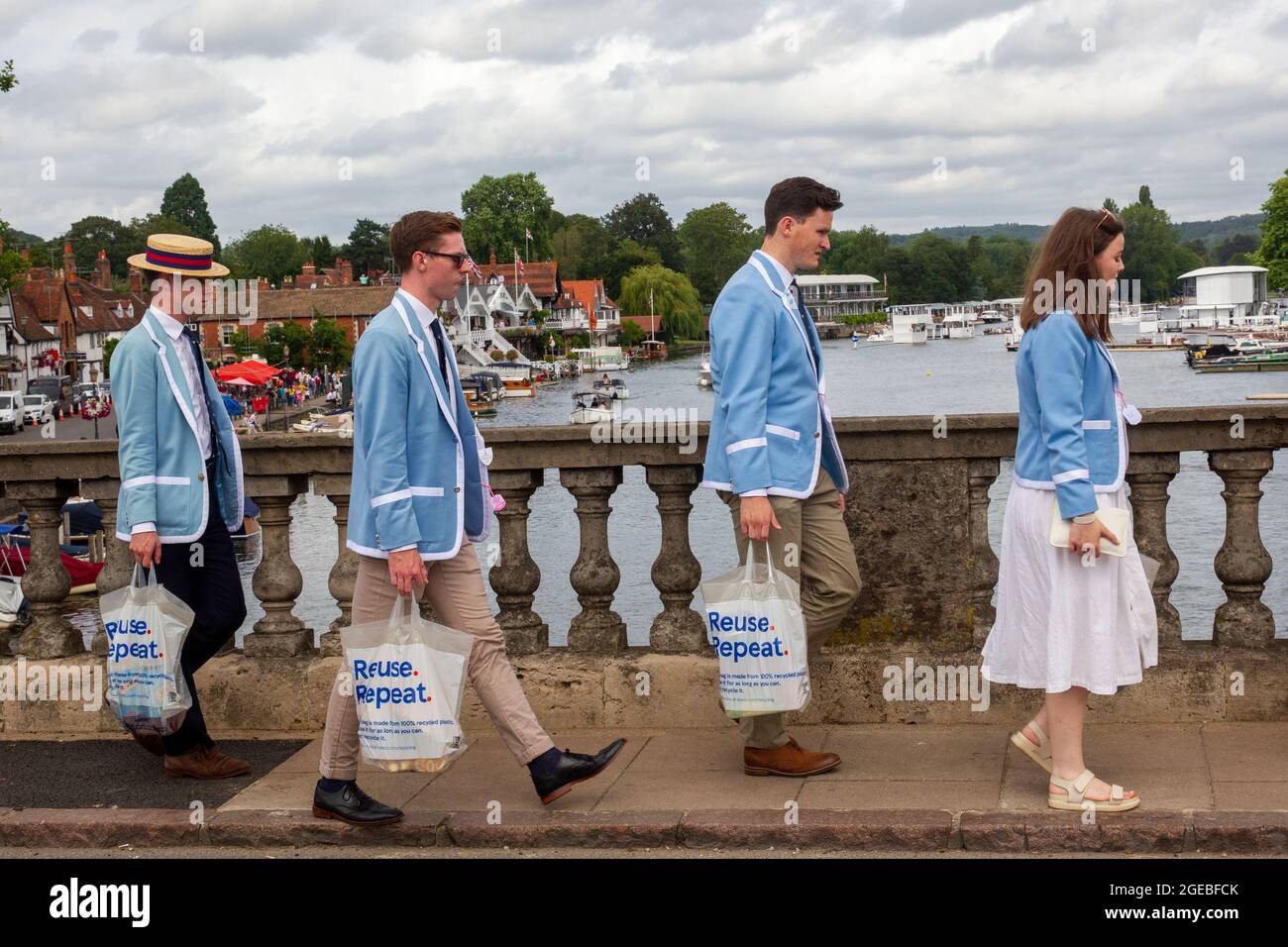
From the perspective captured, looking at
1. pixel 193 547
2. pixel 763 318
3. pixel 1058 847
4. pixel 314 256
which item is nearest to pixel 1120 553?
pixel 1058 847

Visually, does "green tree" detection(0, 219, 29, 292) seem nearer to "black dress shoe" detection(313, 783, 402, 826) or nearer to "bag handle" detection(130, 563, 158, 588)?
"bag handle" detection(130, 563, 158, 588)

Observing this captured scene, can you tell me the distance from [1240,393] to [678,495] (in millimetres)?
76275

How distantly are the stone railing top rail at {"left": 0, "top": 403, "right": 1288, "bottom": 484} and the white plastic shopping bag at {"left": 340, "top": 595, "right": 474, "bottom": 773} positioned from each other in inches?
50.5

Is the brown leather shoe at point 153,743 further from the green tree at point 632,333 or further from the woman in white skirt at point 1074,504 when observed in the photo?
the green tree at point 632,333

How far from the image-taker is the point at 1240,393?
252ft

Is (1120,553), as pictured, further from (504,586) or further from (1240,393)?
(1240,393)

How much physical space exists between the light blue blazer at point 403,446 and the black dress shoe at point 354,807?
2.59ft

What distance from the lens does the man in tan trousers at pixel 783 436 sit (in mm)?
5223

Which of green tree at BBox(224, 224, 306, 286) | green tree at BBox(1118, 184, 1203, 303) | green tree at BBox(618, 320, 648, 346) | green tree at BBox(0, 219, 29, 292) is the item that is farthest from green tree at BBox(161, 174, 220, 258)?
green tree at BBox(0, 219, 29, 292)

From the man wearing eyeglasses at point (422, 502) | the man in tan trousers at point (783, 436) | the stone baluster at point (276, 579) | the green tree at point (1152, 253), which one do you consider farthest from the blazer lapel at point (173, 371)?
the green tree at point (1152, 253)

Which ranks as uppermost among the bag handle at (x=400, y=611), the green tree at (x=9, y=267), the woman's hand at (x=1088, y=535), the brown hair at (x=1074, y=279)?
the green tree at (x=9, y=267)

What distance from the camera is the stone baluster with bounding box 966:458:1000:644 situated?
19.8ft

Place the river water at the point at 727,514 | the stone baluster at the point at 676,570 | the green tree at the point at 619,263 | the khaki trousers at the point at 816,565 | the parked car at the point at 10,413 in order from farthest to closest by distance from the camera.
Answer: the green tree at the point at 619,263, the parked car at the point at 10,413, the river water at the point at 727,514, the stone baluster at the point at 676,570, the khaki trousers at the point at 816,565

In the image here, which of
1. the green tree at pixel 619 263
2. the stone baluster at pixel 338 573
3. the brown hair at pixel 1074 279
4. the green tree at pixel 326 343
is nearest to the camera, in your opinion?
the brown hair at pixel 1074 279
